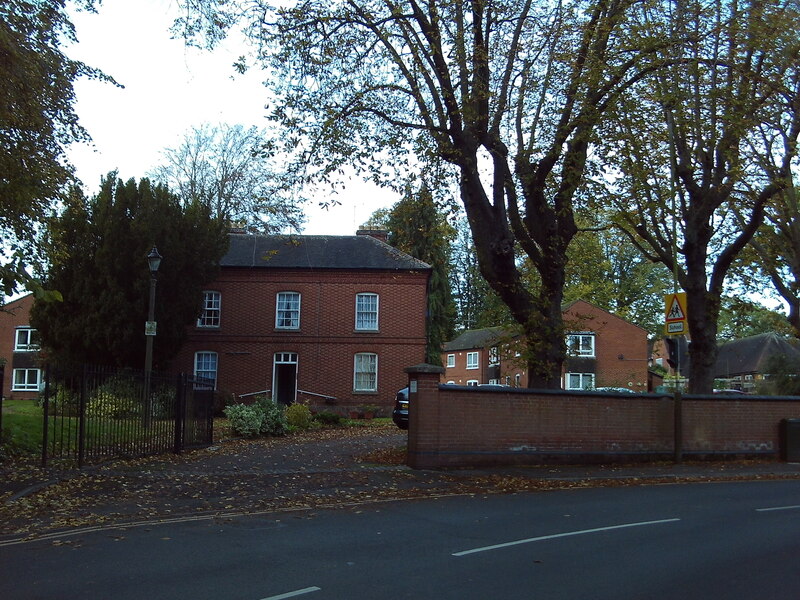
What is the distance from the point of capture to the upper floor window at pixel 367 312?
33094mm

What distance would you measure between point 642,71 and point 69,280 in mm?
21408

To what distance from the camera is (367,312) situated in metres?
33.1

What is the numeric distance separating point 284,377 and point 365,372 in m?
3.78

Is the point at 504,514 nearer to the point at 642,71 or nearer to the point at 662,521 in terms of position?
the point at 662,521

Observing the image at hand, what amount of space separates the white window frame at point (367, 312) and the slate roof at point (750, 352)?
33422 mm

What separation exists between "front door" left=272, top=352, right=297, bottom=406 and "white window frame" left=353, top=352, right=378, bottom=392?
2715mm

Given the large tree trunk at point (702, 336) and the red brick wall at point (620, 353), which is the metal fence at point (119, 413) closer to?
the large tree trunk at point (702, 336)

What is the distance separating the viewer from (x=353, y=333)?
108 ft

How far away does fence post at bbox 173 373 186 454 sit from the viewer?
1598 cm

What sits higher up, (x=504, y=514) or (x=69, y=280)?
(x=69, y=280)

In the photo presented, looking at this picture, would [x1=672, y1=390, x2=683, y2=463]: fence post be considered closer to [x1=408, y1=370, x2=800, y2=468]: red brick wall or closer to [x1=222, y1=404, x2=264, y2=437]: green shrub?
[x1=408, y1=370, x2=800, y2=468]: red brick wall

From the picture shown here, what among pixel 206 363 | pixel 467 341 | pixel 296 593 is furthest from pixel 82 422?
pixel 467 341

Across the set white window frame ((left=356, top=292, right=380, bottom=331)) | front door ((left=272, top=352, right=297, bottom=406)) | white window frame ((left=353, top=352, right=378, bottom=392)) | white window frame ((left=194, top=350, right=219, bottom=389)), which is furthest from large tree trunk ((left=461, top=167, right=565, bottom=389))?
white window frame ((left=194, top=350, right=219, bottom=389))

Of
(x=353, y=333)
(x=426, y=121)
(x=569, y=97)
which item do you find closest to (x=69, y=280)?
(x=353, y=333)
